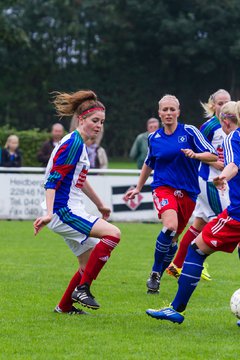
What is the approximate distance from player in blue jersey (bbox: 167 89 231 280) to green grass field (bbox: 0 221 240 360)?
33cm

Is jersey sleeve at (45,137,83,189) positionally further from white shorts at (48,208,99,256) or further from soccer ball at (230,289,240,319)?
soccer ball at (230,289,240,319)

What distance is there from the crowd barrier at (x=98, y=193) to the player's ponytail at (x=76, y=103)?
959 cm

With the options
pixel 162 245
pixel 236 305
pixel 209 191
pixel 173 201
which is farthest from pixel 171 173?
pixel 236 305

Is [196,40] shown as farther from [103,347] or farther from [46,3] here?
[103,347]

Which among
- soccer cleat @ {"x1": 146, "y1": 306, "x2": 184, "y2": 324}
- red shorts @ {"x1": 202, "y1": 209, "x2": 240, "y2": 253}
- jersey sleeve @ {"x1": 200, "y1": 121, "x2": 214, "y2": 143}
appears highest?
jersey sleeve @ {"x1": 200, "y1": 121, "x2": 214, "y2": 143}

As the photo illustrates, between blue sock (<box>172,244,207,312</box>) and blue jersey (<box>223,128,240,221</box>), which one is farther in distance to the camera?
blue sock (<box>172,244,207,312</box>)

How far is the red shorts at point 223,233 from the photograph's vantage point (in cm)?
665

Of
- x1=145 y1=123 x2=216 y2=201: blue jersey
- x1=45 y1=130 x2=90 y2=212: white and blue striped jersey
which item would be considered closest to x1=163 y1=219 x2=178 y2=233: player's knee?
x1=145 y1=123 x2=216 y2=201: blue jersey

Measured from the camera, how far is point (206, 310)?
7828 mm

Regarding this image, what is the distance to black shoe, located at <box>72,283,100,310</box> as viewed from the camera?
7152 mm

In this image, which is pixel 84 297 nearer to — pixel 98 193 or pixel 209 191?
pixel 209 191

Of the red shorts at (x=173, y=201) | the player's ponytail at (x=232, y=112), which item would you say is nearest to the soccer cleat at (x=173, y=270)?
the red shorts at (x=173, y=201)

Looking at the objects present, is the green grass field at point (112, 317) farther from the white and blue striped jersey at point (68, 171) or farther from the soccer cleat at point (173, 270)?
the white and blue striped jersey at point (68, 171)

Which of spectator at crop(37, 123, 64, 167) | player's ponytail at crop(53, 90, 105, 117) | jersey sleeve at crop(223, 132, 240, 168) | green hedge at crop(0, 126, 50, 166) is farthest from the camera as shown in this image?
green hedge at crop(0, 126, 50, 166)
